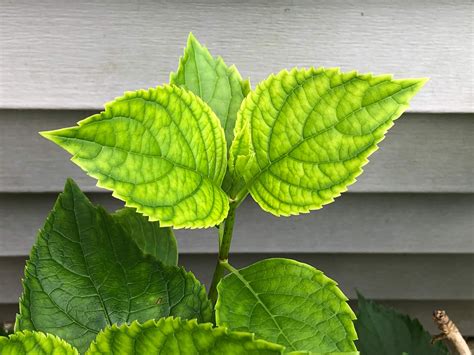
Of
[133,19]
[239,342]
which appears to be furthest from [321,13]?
[239,342]

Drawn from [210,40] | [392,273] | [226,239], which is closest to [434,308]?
[392,273]

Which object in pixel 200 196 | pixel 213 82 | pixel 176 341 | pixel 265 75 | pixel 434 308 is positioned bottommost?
pixel 434 308

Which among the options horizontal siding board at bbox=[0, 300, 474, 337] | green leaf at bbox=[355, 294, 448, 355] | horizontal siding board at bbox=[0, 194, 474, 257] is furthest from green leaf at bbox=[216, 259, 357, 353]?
horizontal siding board at bbox=[0, 300, 474, 337]

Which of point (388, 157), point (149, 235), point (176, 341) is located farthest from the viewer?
point (388, 157)

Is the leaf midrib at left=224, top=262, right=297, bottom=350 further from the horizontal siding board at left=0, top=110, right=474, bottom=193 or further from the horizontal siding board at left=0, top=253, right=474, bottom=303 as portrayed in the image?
the horizontal siding board at left=0, top=253, right=474, bottom=303

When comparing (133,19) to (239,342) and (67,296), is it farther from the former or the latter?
(239,342)

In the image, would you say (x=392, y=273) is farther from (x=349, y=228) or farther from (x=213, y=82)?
(x=213, y=82)

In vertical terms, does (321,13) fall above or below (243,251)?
above
